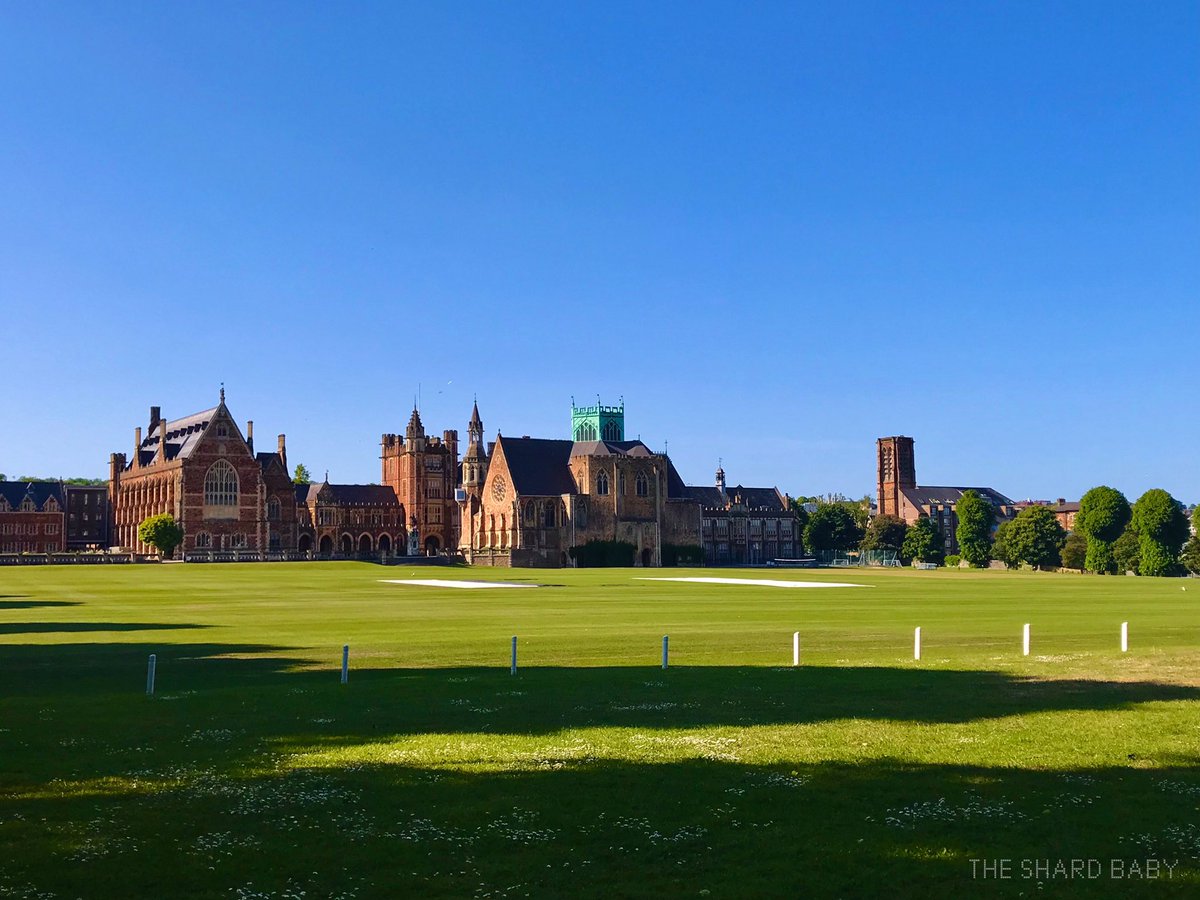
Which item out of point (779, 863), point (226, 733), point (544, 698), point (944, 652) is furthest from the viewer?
point (944, 652)

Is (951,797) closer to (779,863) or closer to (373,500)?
(779,863)

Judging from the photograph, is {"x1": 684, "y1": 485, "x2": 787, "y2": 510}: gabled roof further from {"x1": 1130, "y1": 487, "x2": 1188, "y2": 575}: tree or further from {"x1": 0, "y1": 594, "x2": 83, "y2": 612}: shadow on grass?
{"x1": 0, "y1": 594, "x2": 83, "y2": 612}: shadow on grass

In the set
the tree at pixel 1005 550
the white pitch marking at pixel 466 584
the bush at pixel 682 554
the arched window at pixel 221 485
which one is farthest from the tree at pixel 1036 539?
the arched window at pixel 221 485

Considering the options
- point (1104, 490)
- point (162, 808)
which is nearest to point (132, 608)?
point (162, 808)

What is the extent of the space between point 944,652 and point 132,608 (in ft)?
103

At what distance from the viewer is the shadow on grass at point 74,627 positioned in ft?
112

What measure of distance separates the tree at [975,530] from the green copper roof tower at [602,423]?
41899mm

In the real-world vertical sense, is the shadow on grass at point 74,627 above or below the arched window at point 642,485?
below

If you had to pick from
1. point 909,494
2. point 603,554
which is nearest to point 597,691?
point 603,554

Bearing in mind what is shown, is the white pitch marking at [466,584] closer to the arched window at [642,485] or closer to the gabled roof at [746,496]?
the arched window at [642,485]

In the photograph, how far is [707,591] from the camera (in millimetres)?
58250

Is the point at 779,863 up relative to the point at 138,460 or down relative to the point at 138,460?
down

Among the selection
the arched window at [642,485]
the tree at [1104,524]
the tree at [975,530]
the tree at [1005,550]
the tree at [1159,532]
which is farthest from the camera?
the tree at [975,530]

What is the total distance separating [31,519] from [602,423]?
7704 cm
